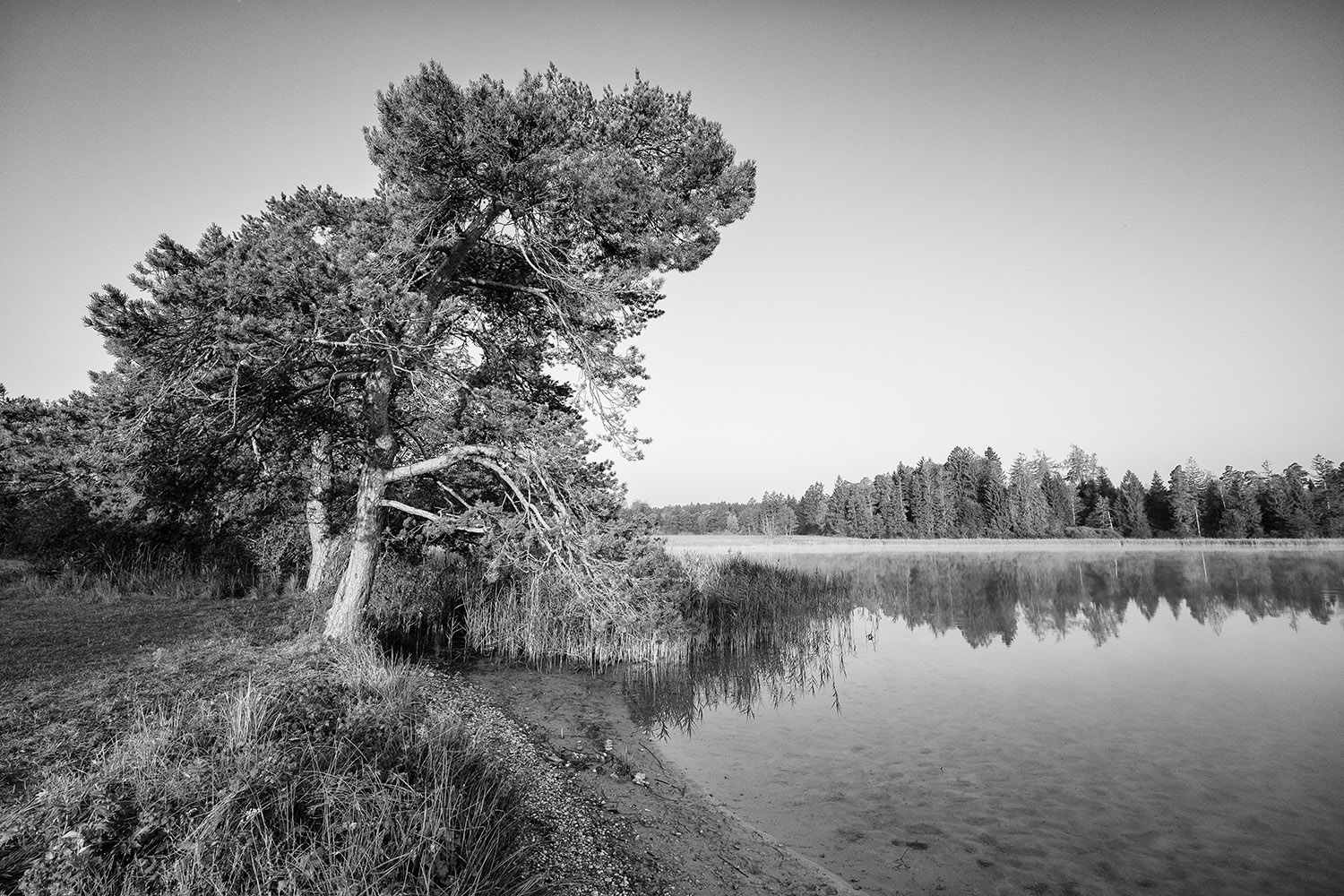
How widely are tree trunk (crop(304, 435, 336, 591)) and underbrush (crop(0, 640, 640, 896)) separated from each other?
20.2 ft

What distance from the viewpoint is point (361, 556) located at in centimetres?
943

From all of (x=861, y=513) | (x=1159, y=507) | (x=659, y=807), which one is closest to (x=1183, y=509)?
(x=1159, y=507)

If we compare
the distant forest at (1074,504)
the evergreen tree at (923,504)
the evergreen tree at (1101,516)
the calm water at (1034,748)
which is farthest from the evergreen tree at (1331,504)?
the calm water at (1034,748)

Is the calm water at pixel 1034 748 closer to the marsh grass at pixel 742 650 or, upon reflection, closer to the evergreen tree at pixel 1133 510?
the marsh grass at pixel 742 650

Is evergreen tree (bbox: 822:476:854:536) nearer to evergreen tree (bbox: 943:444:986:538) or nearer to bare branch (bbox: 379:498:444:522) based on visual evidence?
evergreen tree (bbox: 943:444:986:538)

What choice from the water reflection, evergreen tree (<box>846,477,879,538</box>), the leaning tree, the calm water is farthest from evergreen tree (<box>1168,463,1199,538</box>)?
the leaning tree

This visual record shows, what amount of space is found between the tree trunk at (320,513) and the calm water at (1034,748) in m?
7.11

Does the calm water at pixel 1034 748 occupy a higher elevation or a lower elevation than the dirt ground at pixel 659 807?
lower

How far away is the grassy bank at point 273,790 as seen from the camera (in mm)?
2959

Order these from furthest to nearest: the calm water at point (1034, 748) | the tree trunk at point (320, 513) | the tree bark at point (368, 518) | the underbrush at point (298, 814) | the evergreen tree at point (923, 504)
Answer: the evergreen tree at point (923, 504)
the tree trunk at point (320, 513)
the tree bark at point (368, 518)
the calm water at point (1034, 748)
the underbrush at point (298, 814)

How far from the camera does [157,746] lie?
396 centimetres

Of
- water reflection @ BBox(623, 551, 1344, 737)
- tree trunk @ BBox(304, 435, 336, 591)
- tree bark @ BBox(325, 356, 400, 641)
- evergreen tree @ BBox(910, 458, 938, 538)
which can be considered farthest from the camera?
evergreen tree @ BBox(910, 458, 938, 538)

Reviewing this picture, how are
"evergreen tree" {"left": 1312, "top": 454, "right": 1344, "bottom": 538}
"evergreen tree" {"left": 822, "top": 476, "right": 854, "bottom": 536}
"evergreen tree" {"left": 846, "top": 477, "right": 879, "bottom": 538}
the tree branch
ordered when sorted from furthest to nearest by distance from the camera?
"evergreen tree" {"left": 822, "top": 476, "right": 854, "bottom": 536} < "evergreen tree" {"left": 846, "top": 477, "right": 879, "bottom": 538} < "evergreen tree" {"left": 1312, "top": 454, "right": 1344, "bottom": 538} < the tree branch

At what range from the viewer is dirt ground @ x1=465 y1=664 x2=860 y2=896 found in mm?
4828
